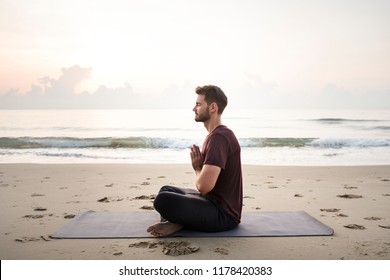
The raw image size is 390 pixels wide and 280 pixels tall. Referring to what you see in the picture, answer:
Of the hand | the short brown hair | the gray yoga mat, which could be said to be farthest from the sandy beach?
the short brown hair

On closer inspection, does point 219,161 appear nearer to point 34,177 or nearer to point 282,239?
point 282,239

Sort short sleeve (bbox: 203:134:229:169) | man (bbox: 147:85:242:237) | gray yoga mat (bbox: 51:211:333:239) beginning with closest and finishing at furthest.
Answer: short sleeve (bbox: 203:134:229:169) < man (bbox: 147:85:242:237) < gray yoga mat (bbox: 51:211:333:239)

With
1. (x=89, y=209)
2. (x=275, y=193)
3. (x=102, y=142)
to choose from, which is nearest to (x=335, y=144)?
(x=102, y=142)

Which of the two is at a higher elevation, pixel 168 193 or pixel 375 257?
pixel 168 193

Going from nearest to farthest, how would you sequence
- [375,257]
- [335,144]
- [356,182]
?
[375,257]
[356,182]
[335,144]

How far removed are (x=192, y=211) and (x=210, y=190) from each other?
292 millimetres

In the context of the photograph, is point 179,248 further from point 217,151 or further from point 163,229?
point 217,151

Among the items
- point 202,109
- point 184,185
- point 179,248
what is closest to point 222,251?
point 179,248

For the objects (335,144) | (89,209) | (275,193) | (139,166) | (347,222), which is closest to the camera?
(347,222)

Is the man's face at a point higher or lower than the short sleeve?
higher

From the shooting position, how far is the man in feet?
12.4

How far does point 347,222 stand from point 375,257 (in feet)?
4.01

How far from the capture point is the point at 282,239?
154 inches

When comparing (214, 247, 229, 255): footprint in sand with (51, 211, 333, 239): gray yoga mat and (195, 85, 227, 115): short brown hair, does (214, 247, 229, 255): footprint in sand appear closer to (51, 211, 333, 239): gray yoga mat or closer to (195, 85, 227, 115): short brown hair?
(51, 211, 333, 239): gray yoga mat
